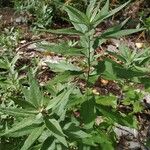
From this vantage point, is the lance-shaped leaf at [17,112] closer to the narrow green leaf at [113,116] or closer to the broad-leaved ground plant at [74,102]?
the broad-leaved ground plant at [74,102]

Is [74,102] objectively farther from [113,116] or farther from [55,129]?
[55,129]

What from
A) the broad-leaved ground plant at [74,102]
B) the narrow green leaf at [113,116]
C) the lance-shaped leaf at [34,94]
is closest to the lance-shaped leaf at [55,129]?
the broad-leaved ground plant at [74,102]

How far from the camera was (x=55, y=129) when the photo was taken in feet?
7.54

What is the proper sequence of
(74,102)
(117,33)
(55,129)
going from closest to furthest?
(55,129) → (117,33) → (74,102)

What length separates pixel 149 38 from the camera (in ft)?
17.4

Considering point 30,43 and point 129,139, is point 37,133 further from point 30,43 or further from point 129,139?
point 30,43

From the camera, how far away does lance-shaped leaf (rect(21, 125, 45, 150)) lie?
2.31m

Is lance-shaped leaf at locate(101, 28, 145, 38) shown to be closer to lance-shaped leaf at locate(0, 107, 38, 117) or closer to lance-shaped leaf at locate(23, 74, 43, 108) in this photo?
lance-shaped leaf at locate(23, 74, 43, 108)

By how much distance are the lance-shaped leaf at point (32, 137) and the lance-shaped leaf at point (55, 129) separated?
6cm

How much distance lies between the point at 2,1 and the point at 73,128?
3.52 meters

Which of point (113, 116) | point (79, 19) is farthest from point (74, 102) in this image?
point (79, 19)

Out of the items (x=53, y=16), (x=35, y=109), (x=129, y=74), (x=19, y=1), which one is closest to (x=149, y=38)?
(x=53, y=16)

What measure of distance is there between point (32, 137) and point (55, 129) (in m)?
0.13

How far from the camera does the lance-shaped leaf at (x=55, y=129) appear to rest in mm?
2267
